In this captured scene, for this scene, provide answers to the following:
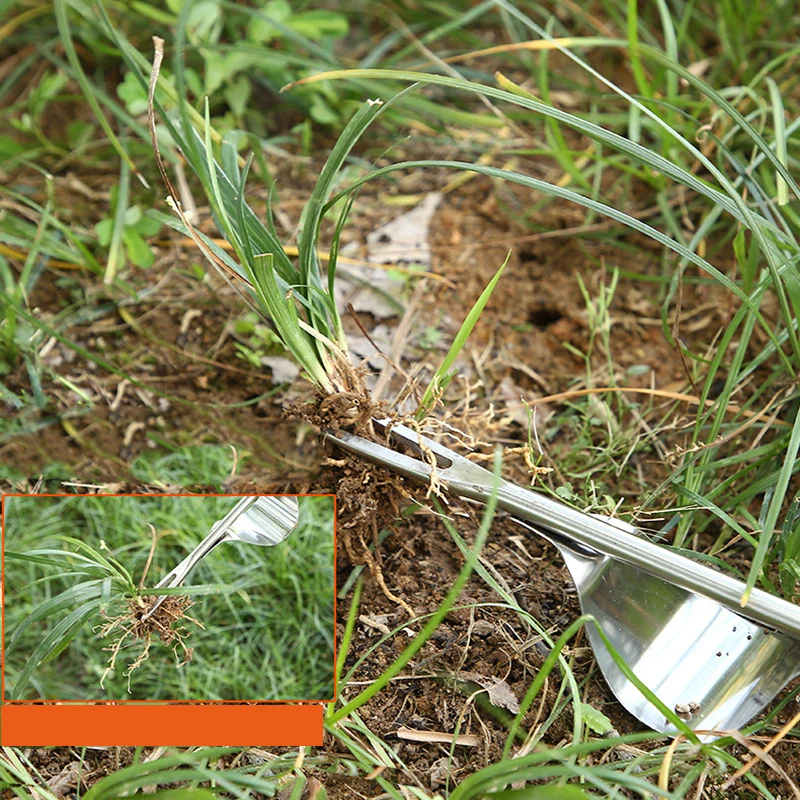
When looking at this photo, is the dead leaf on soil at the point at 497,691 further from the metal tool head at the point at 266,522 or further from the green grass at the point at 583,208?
the metal tool head at the point at 266,522

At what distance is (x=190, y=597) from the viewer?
1.16 m

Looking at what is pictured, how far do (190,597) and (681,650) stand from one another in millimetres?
703

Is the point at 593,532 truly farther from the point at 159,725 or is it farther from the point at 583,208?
the point at 583,208

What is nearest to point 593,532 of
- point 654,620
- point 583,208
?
point 654,620

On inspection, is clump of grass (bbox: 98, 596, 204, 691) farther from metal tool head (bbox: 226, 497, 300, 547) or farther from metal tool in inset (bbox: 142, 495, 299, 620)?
metal tool head (bbox: 226, 497, 300, 547)

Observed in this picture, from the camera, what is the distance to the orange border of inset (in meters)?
1.01

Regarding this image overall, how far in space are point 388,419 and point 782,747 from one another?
68 cm

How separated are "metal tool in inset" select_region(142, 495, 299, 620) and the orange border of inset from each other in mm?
98

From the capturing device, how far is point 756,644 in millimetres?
1005

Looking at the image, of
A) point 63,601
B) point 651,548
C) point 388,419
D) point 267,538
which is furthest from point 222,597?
point 651,548

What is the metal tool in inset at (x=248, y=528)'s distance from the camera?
1089 mm

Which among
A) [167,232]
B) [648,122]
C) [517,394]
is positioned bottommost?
[167,232]

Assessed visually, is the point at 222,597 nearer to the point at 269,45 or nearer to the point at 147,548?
the point at 147,548

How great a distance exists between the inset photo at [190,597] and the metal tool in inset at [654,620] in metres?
0.30
